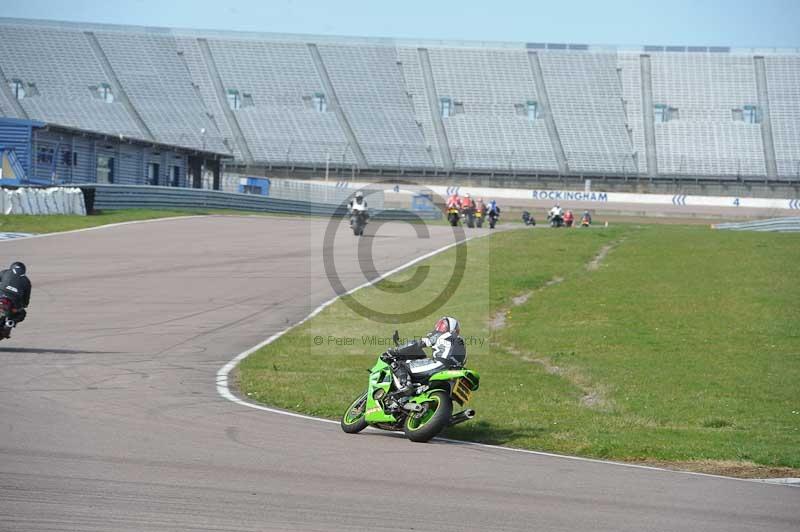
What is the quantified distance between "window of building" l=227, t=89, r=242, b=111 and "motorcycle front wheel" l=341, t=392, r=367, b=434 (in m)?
69.8

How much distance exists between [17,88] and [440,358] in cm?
6889

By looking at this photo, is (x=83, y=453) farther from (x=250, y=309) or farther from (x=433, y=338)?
(x=250, y=309)

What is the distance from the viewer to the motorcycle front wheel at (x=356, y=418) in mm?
11312

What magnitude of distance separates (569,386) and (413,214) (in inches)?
1698

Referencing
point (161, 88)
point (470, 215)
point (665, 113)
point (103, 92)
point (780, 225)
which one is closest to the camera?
point (780, 225)

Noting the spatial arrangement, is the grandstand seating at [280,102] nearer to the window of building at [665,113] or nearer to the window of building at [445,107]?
the window of building at [445,107]

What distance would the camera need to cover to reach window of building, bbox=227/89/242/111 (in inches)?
3108

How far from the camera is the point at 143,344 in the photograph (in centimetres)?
1741

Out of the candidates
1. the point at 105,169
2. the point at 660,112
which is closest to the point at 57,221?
the point at 105,169

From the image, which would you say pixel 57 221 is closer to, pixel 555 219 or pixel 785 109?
pixel 555 219

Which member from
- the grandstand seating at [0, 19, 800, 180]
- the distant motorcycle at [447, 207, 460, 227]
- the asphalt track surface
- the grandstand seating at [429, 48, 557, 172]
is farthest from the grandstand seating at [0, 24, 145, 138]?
the asphalt track surface

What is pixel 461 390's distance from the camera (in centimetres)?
1098

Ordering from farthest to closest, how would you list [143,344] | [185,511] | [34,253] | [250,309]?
1. [34,253]
2. [250,309]
3. [143,344]
4. [185,511]

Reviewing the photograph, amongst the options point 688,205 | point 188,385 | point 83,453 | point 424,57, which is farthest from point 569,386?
point 424,57
